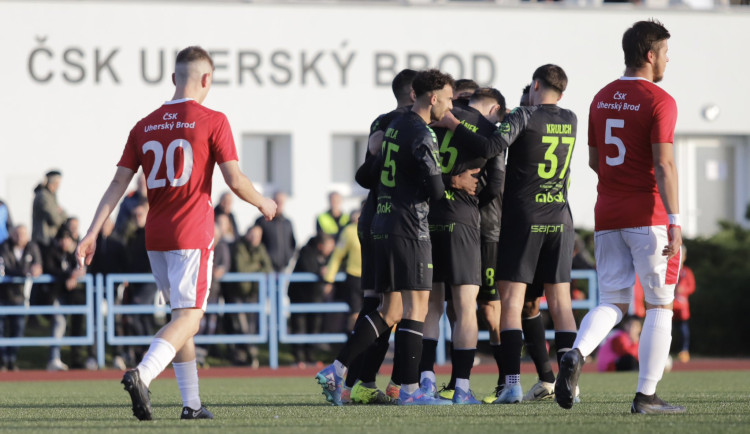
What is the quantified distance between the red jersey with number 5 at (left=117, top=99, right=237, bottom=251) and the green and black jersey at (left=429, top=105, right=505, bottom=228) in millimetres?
1909

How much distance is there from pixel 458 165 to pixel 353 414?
1.99 metres

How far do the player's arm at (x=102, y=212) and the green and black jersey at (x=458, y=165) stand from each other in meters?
2.29

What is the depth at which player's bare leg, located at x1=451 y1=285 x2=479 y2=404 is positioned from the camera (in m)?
8.95

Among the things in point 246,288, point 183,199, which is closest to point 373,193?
point 183,199

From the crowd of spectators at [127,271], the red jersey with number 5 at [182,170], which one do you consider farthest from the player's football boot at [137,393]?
the crowd of spectators at [127,271]

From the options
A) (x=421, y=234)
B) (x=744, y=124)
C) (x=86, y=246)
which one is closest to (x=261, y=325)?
(x=421, y=234)

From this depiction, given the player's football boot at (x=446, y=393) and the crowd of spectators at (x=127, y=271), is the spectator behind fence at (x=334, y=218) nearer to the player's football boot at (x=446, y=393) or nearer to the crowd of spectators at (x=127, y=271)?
the crowd of spectators at (x=127, y=271)

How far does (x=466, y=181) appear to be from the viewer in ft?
29.4

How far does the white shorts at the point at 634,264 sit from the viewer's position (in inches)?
301

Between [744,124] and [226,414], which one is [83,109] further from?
[226,414]

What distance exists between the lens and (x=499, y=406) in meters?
8.62

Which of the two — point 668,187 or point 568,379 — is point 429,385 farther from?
point 668,187

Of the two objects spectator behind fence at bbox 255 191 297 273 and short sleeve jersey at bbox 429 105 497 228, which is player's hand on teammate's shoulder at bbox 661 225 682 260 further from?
spectator behind fence at bbox 255 191 297 273

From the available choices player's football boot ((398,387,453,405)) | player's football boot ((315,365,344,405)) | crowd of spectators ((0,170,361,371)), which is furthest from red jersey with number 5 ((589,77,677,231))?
crowd of spectators ((0,170,361,371))
